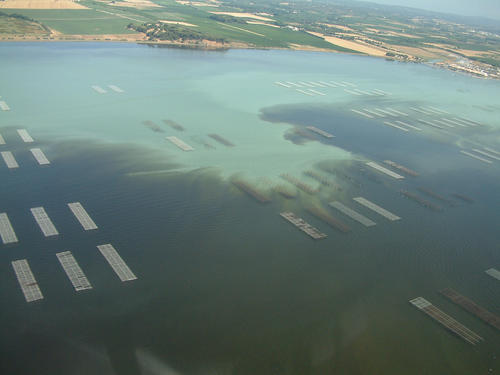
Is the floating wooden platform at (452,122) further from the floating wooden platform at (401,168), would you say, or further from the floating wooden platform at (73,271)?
the floating wooden platform at (73,271)

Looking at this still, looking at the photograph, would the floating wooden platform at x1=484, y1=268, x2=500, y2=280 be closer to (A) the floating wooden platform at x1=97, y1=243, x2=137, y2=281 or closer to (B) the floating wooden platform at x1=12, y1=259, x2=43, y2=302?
(A) the floating wooden platform at x1=97, y1=243, x2=137, y2=281

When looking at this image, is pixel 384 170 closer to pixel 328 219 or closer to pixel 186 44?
pixel 328 219

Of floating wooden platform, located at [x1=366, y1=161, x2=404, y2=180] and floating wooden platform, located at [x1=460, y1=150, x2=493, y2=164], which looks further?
floating wooden platform, located at [x1=460, y1=150, x2=493, y2=164]

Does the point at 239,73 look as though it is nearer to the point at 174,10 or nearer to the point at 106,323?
the point at 106,323

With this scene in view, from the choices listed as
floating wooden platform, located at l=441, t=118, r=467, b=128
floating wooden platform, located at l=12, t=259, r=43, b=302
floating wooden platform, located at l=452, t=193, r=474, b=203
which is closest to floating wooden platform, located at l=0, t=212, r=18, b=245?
floating wooden platform, located at l=12, t=259, r=43, b=302

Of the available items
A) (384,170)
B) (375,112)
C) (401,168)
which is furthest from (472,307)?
(375,112)

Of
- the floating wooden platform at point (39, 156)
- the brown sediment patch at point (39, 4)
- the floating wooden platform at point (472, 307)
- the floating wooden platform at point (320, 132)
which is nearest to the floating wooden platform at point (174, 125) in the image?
the floating wooden platform at point (39, 156)

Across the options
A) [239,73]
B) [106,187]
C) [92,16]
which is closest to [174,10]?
[92,16]
